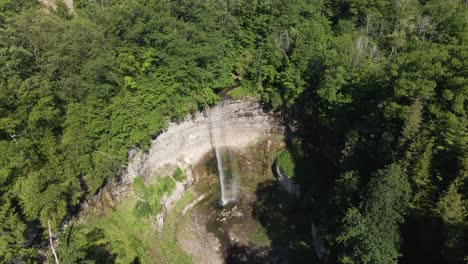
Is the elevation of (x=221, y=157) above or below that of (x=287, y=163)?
above

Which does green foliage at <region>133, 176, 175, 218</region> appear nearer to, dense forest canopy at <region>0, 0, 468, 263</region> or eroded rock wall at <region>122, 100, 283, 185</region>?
eroded rock wall at <region>122, 100, 283, 185</region>

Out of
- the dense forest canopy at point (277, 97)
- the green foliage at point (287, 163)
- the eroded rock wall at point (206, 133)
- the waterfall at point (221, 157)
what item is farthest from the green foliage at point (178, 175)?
the green foliage at point (287, 163)

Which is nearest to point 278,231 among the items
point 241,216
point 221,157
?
point 241,216

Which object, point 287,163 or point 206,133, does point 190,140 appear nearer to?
point 206,133

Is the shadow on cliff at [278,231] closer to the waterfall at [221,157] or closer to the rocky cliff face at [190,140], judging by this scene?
the waterfall at [221,157]

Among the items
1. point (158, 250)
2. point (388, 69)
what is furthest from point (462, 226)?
point (158, 250)
